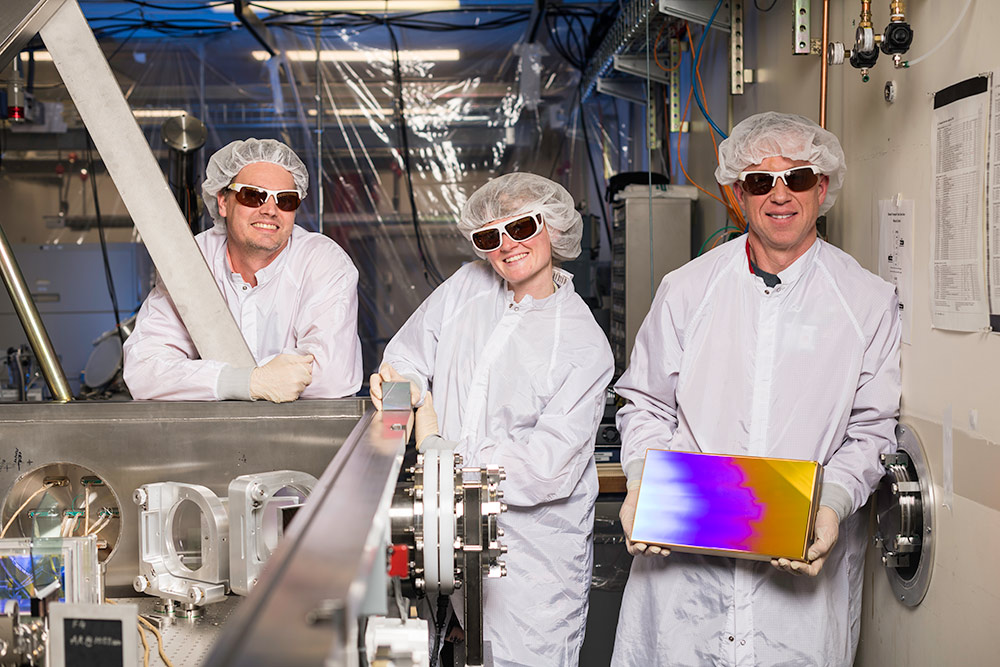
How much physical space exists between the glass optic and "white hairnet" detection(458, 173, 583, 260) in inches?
15.6

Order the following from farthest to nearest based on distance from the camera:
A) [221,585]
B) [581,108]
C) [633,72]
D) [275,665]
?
[581,108], [633,72], [221,585], [275,665]

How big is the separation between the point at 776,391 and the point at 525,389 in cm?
47

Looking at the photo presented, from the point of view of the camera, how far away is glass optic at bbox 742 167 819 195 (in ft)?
5.09

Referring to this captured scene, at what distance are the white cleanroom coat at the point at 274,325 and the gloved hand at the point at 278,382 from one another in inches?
2.2

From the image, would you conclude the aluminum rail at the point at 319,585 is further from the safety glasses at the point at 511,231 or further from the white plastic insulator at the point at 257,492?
the safety glasses at the point at 511,231

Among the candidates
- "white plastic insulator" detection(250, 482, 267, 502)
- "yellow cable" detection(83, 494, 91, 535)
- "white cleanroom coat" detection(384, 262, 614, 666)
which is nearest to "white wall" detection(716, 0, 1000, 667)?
"white cleanroom coat" detection(384, 262, 614, 666)

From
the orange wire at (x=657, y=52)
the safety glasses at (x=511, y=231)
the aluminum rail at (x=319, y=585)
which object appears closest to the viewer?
the aluminum rail at (x=319, y=585)

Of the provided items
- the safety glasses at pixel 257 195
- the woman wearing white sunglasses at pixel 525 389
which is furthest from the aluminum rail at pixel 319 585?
the safety glasses at pixel 257 195

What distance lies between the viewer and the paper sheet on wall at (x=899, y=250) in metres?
1.53

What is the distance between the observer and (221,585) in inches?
51.5

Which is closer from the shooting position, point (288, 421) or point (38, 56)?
point (288, 421)

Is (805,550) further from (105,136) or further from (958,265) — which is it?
(105,136)

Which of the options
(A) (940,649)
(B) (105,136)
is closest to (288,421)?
(B) (105,136)

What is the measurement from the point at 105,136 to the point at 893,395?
1481 mm
